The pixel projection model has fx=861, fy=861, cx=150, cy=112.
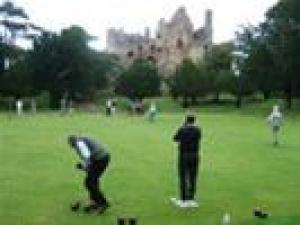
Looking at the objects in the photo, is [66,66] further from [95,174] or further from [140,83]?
[95,174]

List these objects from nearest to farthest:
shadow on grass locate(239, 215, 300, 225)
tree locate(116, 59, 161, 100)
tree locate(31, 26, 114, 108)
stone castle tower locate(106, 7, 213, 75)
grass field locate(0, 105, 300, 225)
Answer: shadow on grass locate(239, 215, 300, 225), grass field locate(0, 105, 300, 225), tree locate(31, 26, 114, 108), tree locate(116, 59, 161, 100), stone castle tower locate(106, 7, 213, 75)

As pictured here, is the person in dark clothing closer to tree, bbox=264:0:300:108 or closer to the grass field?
the grass field

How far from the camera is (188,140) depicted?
19.8 metres

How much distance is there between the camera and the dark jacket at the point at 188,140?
19766mm

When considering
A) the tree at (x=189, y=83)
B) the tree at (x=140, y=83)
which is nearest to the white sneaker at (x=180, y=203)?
the tree at (x=189, y=83)

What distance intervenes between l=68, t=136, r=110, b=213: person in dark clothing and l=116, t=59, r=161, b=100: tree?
106 m

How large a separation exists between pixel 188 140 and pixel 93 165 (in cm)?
247

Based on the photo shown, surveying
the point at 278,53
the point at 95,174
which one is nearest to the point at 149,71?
the point at 278,53

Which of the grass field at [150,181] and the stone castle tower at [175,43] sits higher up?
the stone castle tower at [175,43]

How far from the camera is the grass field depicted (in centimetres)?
1909

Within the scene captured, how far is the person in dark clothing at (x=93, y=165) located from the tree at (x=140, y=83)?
10597cm

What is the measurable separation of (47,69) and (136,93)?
53.8 feet

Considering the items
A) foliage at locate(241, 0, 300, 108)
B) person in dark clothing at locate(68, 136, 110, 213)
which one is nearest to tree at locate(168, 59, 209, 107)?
foliage at locate(241, 0, 300, 108)

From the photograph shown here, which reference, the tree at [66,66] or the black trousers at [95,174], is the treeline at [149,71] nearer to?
the tree at [66,66]
